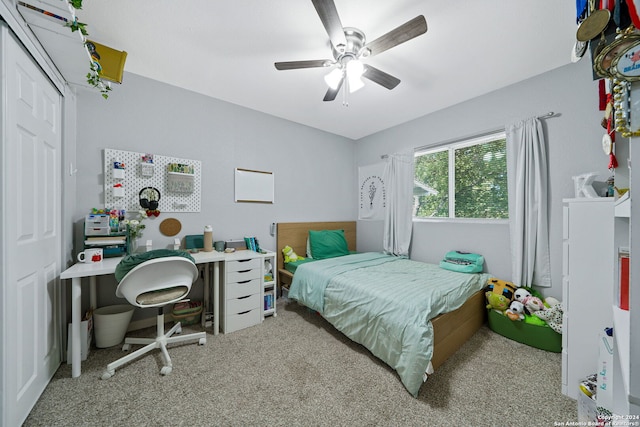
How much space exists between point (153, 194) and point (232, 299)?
1370mm

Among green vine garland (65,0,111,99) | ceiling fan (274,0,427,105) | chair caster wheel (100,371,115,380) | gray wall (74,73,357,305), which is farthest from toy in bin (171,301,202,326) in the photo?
ceiling fan (274,0,427,105)

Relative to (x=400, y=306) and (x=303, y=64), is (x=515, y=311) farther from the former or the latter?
(x=303, y=64)

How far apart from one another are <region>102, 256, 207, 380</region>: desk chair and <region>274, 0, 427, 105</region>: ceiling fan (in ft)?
5.79

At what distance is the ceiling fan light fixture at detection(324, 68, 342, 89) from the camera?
1.89 meters

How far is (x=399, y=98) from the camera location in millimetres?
2771

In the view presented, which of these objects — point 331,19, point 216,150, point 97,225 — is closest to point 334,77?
point 331,19

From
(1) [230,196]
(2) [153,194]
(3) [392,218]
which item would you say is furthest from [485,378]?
(2) [153,194]

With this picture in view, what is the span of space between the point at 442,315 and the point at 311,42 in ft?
8.03

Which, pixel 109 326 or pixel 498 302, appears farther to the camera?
pixel 498 302


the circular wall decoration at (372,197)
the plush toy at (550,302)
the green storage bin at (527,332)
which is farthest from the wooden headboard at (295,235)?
the plush toy at (550,302)

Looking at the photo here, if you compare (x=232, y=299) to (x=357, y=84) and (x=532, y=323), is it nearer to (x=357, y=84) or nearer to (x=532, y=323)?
(x=357, y=84)

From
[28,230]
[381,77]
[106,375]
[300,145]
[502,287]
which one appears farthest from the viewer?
[300,145]

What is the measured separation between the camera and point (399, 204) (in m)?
3.47

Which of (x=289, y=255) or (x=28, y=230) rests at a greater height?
(x=28, y=230)
